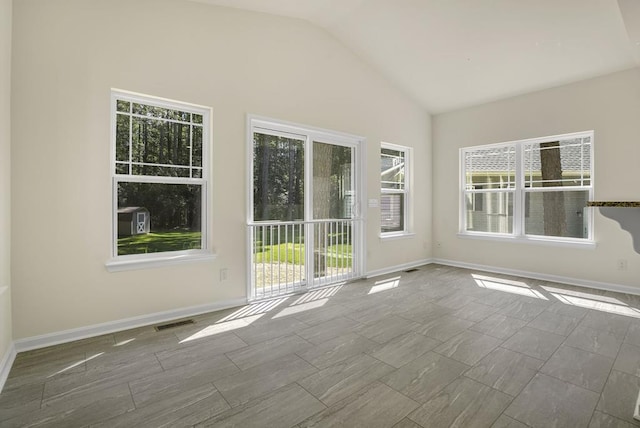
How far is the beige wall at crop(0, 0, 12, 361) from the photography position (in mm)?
2129

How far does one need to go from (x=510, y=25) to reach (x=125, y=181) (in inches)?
168

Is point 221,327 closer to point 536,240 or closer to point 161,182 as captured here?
point 161,182

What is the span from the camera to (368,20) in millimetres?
3904

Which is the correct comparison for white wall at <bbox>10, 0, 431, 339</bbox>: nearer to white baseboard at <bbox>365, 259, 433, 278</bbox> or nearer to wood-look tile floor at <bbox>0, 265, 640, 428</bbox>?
wood-look tile floor at <bbox>0, 265, 640, 428</bbox>

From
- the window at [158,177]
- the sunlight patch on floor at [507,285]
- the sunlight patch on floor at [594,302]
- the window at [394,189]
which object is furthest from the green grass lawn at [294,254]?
the sunlight patch on floor at [594,302]

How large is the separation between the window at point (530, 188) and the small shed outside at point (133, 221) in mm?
4876

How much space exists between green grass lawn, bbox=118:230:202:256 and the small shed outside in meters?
0.05

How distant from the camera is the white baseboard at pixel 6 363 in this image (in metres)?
2.00

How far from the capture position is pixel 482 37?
3.72m

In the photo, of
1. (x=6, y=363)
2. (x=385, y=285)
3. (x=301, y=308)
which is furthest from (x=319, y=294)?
(x=6, y=363)

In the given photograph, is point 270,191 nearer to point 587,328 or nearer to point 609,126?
point 587,328

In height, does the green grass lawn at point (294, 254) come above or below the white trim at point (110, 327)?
above

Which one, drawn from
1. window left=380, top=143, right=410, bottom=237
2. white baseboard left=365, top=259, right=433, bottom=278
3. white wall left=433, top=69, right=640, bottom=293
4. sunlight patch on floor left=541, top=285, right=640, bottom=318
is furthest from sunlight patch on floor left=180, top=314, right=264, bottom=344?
white wall left=433, top=69, right=640, bottom=293

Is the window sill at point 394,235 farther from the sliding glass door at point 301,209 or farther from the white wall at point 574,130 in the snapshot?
the white wall at point 574,130
